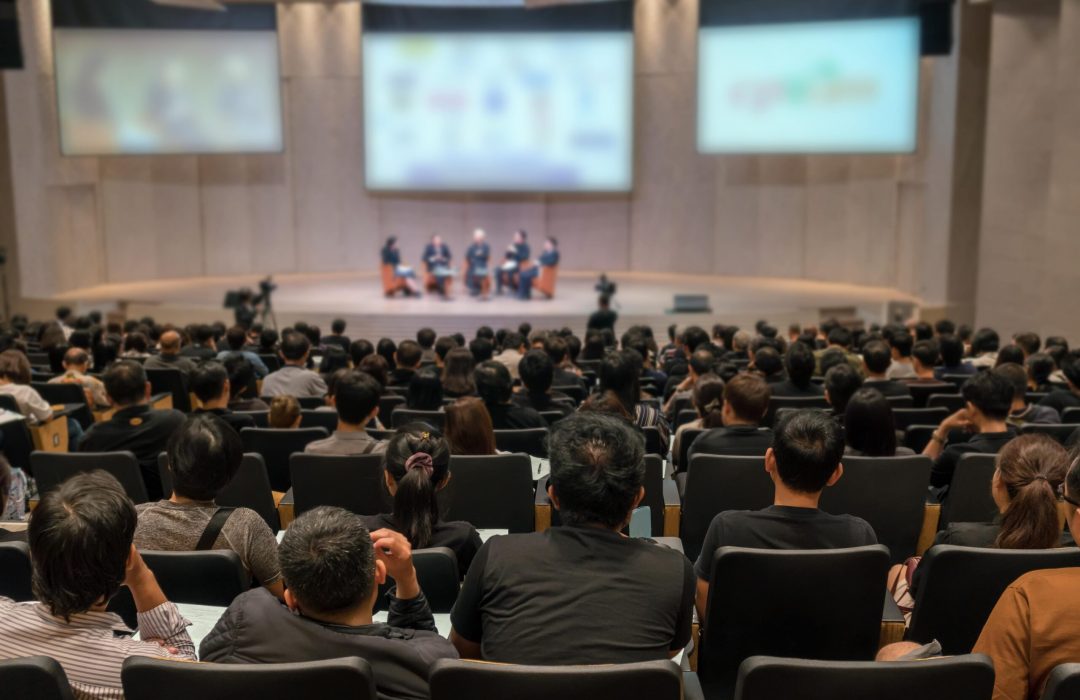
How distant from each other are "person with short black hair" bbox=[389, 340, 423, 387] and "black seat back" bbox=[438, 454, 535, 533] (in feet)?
10.4

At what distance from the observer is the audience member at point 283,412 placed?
16.7 ft

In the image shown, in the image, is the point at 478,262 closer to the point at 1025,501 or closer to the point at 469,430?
the point at 469,430

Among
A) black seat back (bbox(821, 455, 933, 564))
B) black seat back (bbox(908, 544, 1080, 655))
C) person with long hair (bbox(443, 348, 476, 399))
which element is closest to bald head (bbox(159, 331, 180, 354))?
person with long hair (bbox(443, 348, 476, 399))

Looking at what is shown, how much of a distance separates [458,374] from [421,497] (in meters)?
3.31

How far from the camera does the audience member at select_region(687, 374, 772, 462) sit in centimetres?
441

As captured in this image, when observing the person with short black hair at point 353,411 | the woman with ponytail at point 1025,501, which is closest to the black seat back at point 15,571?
the person with short black hair at point 353,411

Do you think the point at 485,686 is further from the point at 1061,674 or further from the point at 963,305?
the point at 963,305

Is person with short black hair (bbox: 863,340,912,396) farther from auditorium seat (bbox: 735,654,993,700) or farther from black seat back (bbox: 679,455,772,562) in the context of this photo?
auditorium seat (bbox: 735,654,993,700)

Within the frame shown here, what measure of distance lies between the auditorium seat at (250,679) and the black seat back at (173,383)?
203 inches

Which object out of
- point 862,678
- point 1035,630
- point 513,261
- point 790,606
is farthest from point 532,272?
point 862,678

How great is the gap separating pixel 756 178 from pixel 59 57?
11.1 m

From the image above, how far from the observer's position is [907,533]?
401 centimetres

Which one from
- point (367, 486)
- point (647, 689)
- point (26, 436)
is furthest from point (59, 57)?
point (647, 689)

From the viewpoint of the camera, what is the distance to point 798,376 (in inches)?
241
